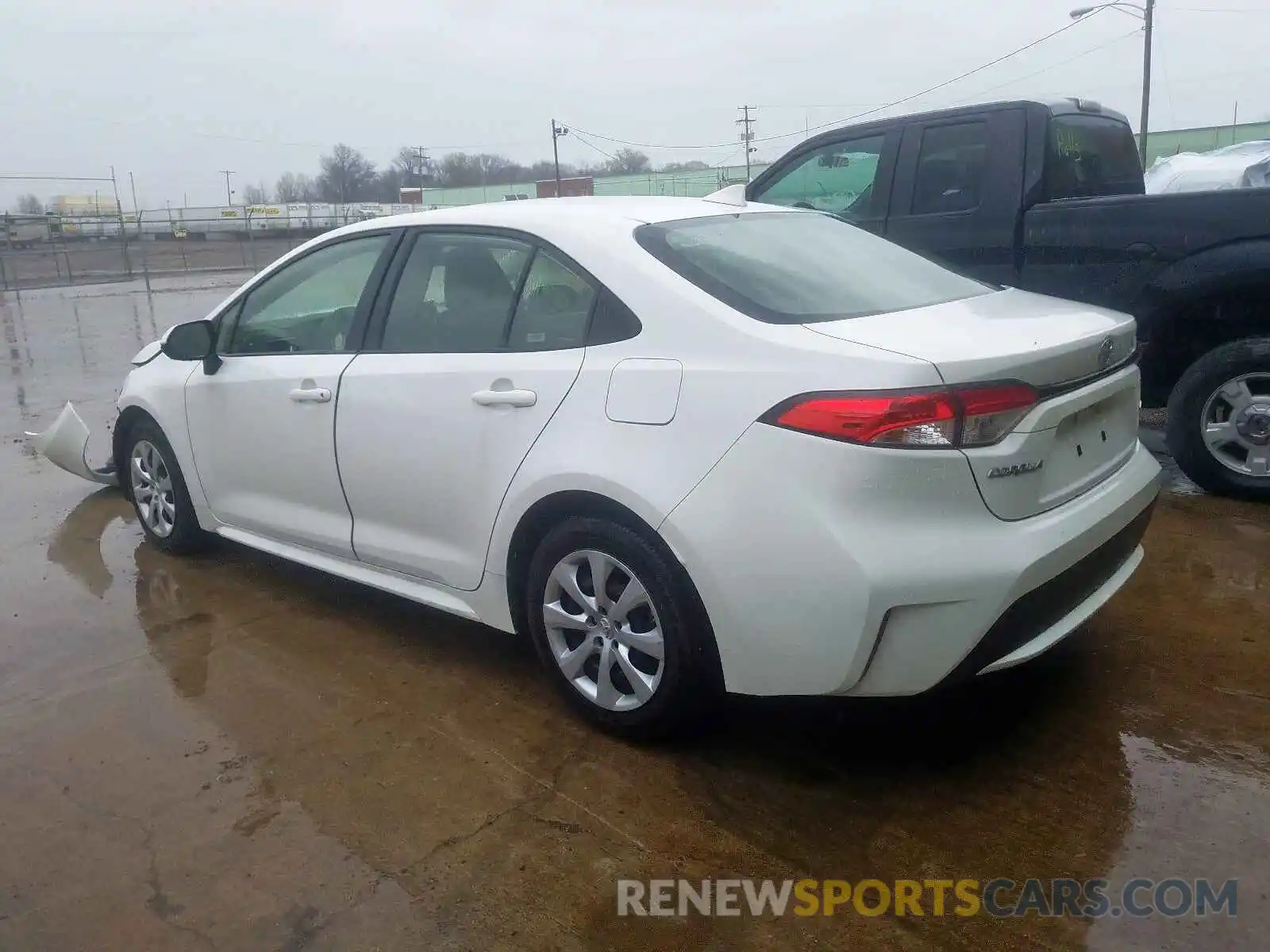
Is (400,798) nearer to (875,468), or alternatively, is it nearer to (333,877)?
(333,877)

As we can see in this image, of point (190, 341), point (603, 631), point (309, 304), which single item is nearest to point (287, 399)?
point (309, 304)

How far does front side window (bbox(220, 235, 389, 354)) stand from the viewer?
403 centimetres

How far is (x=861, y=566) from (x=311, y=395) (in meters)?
2.28

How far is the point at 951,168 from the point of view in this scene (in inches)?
231

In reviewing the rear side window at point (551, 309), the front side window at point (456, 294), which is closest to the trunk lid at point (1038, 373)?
the rear side window at point (551, 309)

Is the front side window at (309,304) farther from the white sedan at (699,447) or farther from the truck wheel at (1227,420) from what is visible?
the truck wheel at (1227,420)

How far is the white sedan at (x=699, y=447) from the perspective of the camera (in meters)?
2.62

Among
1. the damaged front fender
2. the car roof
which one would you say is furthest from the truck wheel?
the damaged front fender

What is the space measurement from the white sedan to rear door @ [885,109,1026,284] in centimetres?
200

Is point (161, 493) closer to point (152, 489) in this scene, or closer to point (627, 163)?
point (152, 489)

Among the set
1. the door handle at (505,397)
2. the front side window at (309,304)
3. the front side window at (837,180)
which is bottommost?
the door handle at (505,397)

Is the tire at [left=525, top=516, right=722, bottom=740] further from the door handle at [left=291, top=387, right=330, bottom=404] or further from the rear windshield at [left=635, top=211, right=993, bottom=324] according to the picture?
the door handle at [left=291, top=387, right=330, bottom=404]

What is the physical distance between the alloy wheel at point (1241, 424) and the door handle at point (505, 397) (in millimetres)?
3622

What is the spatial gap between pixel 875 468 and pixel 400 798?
158 centimetres
